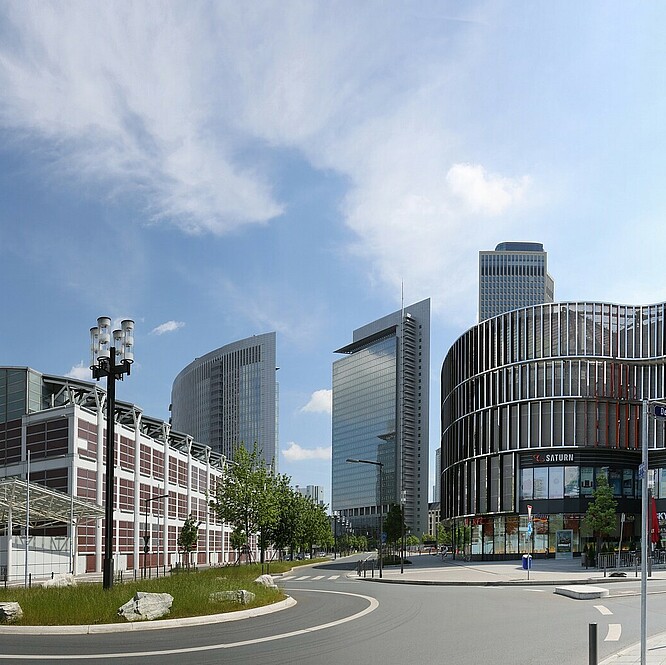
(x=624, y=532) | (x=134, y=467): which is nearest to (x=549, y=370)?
(x=624, y=532)

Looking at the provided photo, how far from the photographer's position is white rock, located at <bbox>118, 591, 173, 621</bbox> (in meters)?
20.6

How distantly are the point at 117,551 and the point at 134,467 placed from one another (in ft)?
28.2

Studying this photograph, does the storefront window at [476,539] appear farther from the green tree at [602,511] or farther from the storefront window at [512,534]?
the green tree at [602,511]

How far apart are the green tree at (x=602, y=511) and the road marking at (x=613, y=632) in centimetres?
5713

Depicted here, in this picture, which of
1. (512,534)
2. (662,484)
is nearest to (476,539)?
(512,534)

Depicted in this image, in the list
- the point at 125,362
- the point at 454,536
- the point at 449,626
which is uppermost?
the point at 125,362

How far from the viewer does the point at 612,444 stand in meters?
83.4

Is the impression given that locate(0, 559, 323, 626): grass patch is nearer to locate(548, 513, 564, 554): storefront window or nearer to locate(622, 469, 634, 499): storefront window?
locate(548, 513, 564, 554): storefront window

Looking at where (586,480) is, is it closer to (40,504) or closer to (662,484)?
(662,484)

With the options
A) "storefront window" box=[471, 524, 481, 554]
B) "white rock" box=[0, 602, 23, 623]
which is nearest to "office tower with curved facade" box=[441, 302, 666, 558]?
"storefront window" box=[471, 524, 481, 554]

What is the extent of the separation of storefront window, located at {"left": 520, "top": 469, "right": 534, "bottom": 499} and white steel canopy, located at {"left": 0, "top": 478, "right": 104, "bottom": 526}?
4341cm

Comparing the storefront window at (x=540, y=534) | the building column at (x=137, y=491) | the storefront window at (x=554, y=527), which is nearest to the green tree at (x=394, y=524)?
the storefront window at (x=540, y=534)

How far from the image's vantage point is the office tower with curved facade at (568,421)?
272ft

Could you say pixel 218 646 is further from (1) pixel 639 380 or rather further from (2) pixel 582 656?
(1) pixel 639 380
